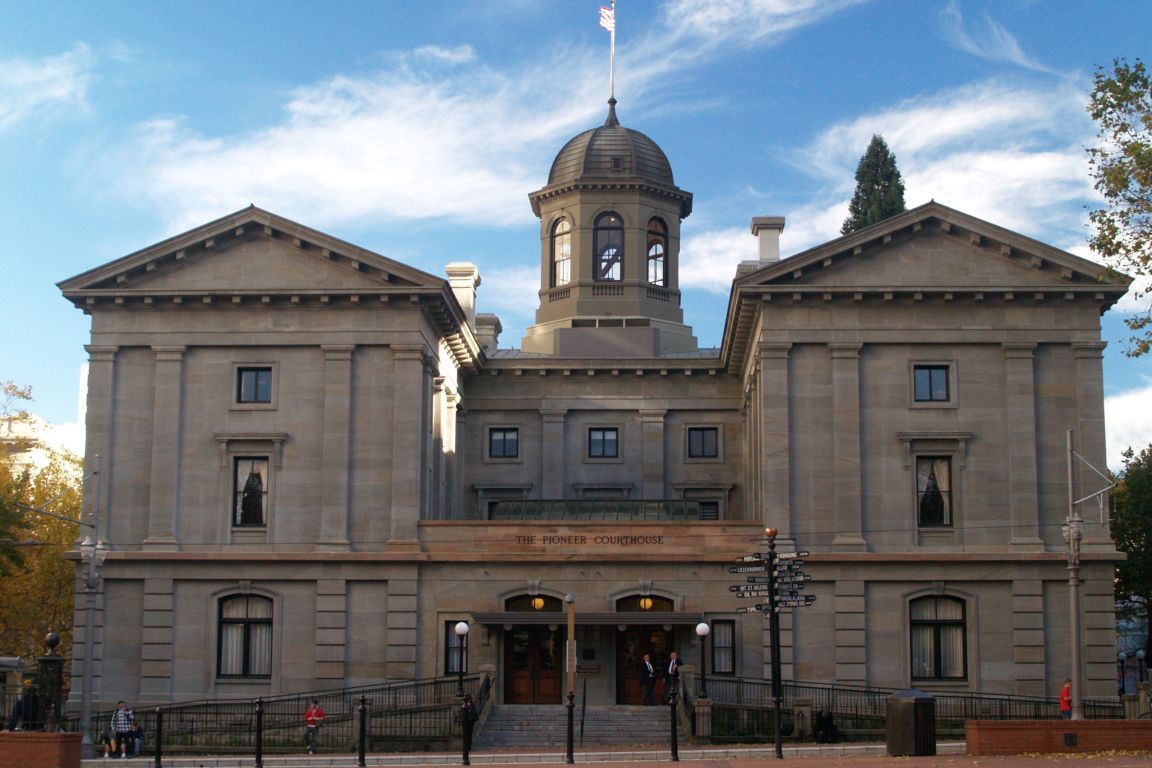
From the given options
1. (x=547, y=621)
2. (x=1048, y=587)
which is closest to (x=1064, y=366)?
(x=1048, y=587)

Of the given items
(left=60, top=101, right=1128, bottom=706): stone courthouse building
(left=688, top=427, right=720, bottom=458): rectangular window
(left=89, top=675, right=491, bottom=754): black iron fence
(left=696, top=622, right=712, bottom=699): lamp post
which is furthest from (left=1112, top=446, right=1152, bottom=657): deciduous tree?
(left=89, top=675, right=491, bottom=754): black iron fence

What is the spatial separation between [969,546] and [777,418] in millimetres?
6900

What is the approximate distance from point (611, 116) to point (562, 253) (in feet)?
23.6

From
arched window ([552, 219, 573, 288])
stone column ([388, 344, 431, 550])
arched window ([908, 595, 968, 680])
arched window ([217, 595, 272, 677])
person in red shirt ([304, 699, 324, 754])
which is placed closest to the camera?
person in red shirt ([304, 699, 324, 754])

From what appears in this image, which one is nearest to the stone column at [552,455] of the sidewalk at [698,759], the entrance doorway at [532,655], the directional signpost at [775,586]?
the entrance doorway at [532,655]

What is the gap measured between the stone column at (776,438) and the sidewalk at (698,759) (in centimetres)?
868

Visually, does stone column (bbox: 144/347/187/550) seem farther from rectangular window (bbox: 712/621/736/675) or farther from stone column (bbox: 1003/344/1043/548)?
stone column (bbox: 1003/344/1043/548)

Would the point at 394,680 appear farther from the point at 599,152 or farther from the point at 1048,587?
the point at 599,152

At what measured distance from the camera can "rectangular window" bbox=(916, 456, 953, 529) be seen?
47.2 meters

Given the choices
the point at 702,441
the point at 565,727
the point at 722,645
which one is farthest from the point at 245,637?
the point at 702,441

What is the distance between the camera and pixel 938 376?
1885 inches

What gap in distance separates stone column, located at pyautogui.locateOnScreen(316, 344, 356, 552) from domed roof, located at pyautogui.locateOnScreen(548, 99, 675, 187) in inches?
740

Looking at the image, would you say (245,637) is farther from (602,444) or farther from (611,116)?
(611,116)

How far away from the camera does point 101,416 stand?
158 feet
